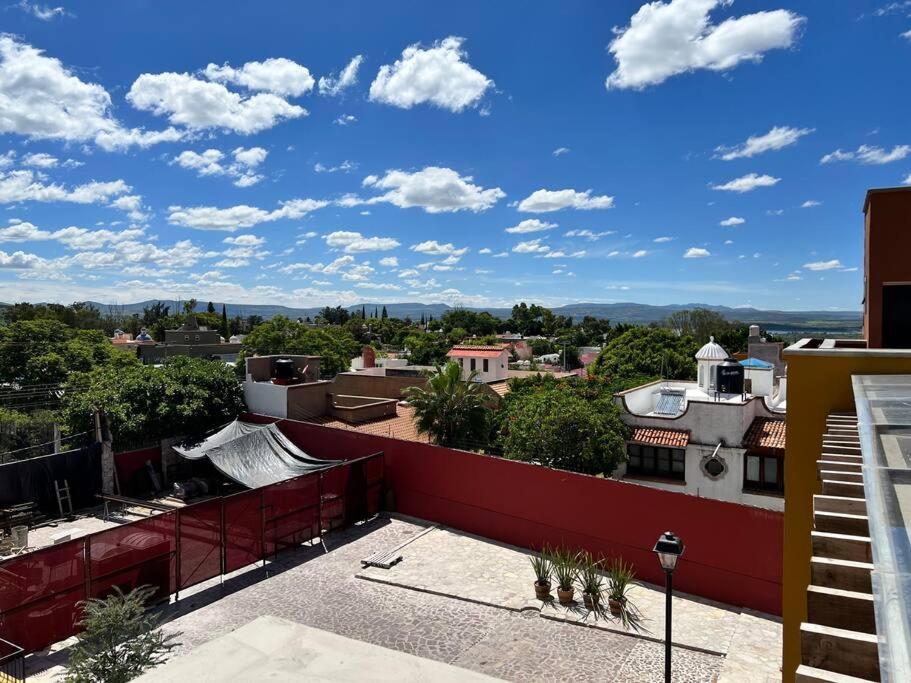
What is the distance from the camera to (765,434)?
67.9ft

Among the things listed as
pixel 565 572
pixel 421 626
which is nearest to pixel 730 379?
pixel 565 572

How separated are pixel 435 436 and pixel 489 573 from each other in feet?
26.9

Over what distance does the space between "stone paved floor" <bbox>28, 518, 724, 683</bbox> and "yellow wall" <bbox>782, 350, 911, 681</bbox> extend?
2269 mm

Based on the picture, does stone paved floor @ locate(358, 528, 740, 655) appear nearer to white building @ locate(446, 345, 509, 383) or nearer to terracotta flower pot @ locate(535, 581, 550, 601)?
terracotta flower pot @ locate(535, 581, 550, 601)

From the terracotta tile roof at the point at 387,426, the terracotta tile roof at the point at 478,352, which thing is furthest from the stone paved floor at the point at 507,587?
the terracotta tile roof at the point at 478,352

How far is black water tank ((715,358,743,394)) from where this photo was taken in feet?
76.9

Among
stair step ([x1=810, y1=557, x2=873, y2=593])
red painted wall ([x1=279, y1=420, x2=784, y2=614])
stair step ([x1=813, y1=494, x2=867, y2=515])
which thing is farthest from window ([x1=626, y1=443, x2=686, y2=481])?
stair step ([x1=810, y1=557, x2=873, y2=593])

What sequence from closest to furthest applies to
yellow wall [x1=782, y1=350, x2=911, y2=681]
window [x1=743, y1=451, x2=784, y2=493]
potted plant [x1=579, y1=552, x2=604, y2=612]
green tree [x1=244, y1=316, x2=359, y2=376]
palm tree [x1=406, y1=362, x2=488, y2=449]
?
yellow wall [x1=782, y1=350, x2=911, y2=681], potted plant [x1=579, y1=552, x2=604, y2=612], window [x1=743, y1=451, x2=784, y2=493], palm tree [x1=406, y1=362, x2=488, y2=449], green tree [x1=244, y1=316, x2=359, y2=376]

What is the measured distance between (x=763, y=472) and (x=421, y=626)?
14.3 metres

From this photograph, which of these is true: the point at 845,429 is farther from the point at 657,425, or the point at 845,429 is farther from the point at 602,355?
the point at 602,355

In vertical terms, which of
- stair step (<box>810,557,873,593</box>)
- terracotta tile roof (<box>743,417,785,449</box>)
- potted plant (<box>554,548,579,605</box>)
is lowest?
potted plant (<box>554,548,579,605</box>)

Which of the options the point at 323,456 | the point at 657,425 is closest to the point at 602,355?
the point at 657,425

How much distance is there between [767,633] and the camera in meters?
10.8

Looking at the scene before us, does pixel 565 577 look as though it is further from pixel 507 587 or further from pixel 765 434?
pixel 765 434
